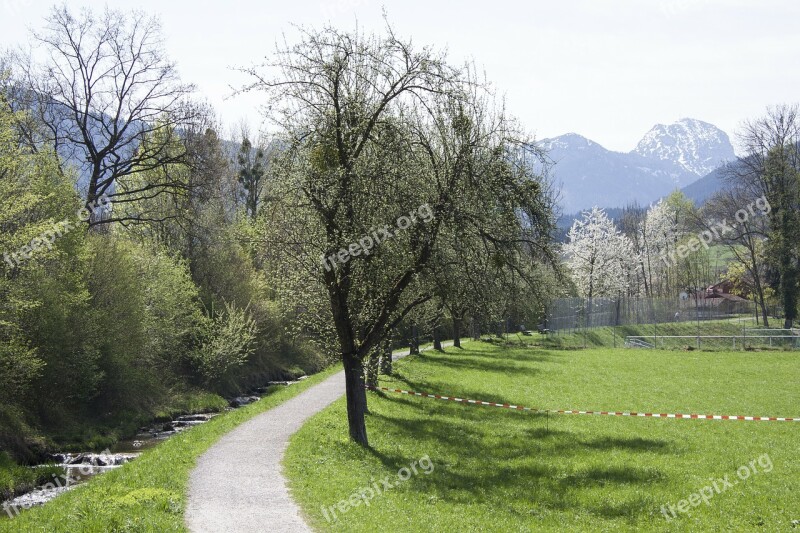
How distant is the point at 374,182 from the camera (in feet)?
61.5

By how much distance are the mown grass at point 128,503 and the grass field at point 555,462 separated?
2503 mm

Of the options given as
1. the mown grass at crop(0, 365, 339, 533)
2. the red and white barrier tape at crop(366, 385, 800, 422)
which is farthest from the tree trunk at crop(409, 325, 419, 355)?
the mown grass at crop(0, 365, 339, 533)

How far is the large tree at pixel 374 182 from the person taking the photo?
1884cm

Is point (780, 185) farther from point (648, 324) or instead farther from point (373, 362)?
point (373, 362)

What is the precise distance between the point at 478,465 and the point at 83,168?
25.6 m

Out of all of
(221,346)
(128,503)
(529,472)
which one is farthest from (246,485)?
(221,346)

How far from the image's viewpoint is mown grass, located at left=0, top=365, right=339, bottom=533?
1255 cm

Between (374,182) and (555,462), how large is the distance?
8.73 m

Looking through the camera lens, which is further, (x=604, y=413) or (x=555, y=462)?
(x=604, y=413)

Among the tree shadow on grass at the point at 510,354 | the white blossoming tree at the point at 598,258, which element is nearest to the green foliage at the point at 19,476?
the tree shadow on grass at the point at 510,354

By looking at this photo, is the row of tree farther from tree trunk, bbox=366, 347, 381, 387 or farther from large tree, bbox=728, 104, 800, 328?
large tree, bbox=728, 104, 800, 328

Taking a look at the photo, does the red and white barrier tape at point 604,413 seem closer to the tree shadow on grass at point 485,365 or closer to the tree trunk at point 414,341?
the tree shadow on grass at point 485,365

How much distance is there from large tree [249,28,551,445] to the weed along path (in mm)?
3100

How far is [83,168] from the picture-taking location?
1380 inches
